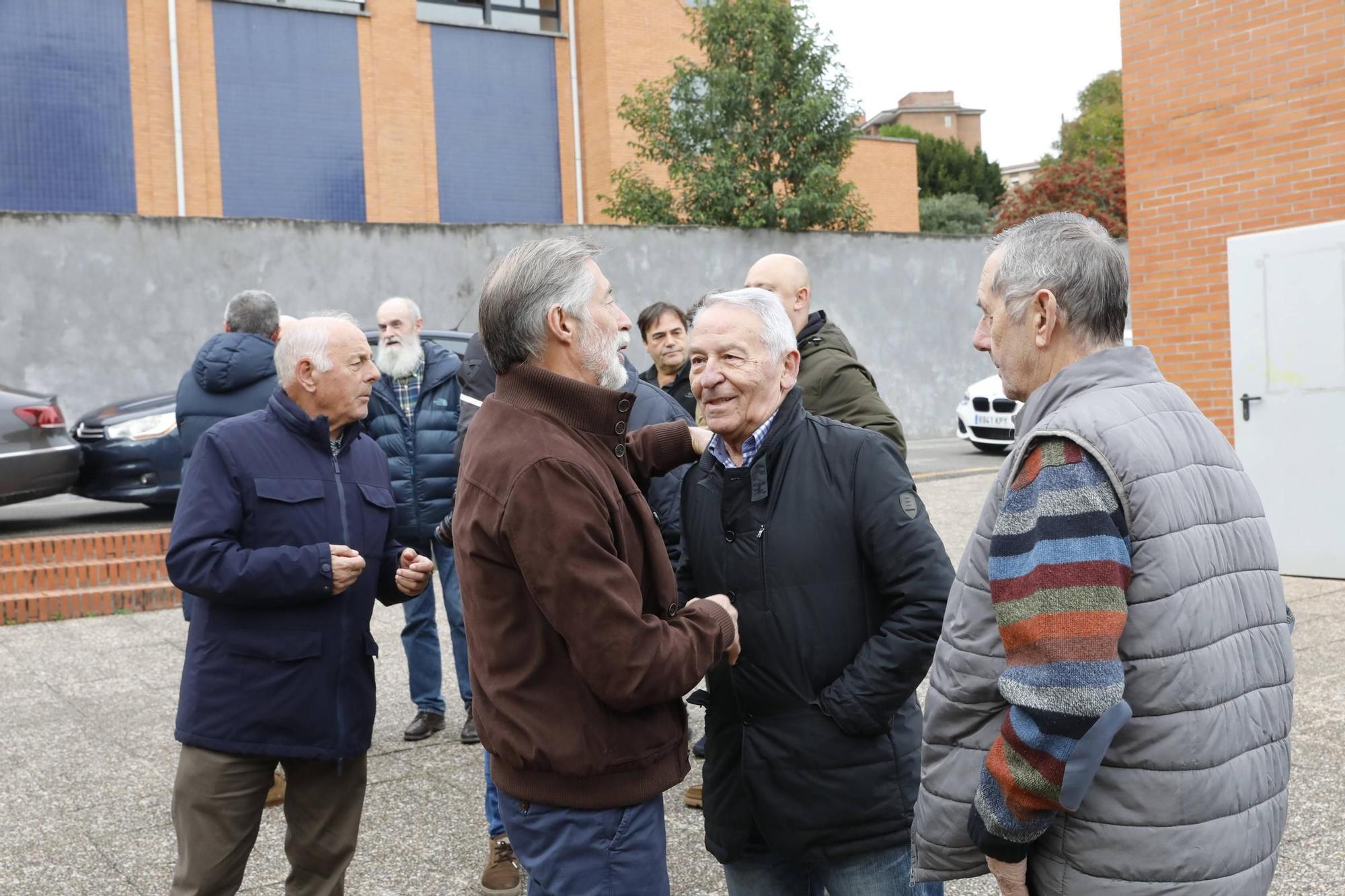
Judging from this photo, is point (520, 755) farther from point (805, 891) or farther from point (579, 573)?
point (805, 891)

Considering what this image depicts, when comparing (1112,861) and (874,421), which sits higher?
(874,421)

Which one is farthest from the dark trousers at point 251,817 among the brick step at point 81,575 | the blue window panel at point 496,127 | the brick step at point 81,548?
the blue window panel at point 496,127

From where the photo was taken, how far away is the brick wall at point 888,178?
1348 inches

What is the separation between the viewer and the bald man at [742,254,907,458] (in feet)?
14.4

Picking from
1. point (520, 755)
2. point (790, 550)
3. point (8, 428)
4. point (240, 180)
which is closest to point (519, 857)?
point (520, 755)

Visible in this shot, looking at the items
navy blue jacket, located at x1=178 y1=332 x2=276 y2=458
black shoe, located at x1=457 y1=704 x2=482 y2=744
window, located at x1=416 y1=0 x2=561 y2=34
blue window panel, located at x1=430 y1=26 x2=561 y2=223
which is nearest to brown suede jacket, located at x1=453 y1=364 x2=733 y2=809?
black shoe, located at x1=457 y1=704 x2=482 y2=744

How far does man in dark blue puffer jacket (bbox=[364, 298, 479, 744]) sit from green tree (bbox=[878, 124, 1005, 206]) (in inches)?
1934

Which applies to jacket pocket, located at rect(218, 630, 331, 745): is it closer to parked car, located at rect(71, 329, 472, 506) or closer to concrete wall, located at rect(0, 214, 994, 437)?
parked car, located at rect(71, 329, 472, 506)

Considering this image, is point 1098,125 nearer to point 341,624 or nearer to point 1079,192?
point 1079,192

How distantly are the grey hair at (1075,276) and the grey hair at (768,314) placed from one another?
2.52 feet

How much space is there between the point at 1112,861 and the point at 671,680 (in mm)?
802

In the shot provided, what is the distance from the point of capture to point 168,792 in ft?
17.0

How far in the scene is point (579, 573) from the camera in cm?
216

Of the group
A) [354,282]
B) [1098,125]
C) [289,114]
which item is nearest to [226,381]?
[354,282]
